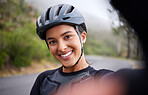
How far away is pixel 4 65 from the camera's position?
14625 mm

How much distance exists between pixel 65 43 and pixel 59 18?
19cm

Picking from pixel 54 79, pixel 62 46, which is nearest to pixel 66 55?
pixel 62 46

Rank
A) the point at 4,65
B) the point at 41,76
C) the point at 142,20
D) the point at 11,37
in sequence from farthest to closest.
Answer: the point at 11,37 < the point at 4,65 < the point at 41,76 < the point at 142,20

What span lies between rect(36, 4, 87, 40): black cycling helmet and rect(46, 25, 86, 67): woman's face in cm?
4

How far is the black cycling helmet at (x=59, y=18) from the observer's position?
1160mm

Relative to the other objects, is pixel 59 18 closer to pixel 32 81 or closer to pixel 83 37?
pixel 83 37

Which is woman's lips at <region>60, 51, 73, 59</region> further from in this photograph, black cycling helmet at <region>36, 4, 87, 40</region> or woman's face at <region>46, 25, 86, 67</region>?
black cycling helmet at <region>36, 4, 87, 40</region>

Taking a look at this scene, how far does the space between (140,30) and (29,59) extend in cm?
1682

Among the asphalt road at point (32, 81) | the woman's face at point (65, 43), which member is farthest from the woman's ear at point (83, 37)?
the asphalt road at point (32, 81)

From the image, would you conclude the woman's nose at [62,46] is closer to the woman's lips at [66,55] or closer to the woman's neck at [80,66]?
the woman's lips at [66,55]

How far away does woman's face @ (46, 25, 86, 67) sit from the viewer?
1.13m

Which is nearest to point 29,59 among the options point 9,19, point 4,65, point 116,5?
point 4,65

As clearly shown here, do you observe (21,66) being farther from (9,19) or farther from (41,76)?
(41,76)

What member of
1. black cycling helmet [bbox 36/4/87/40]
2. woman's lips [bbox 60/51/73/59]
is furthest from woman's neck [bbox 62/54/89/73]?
black cycling helmet [bbox 36/4/87/40]
